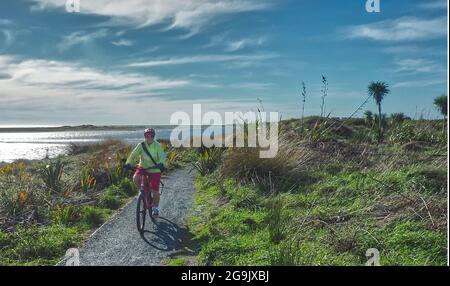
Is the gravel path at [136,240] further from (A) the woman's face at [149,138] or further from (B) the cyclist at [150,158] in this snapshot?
(A) the woman's face at [149,138]

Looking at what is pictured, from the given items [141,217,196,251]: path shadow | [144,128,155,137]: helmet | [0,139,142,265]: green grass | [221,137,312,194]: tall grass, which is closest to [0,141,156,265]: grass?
[0,139,142,265]: green grass

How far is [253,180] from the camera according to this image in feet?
32.0

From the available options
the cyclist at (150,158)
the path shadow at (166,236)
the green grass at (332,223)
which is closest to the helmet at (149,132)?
the cyclist at (150,158)

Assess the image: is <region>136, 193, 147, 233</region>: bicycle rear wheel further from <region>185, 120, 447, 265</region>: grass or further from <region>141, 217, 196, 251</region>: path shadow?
<region>185, 120, 447, 265</region>: grass

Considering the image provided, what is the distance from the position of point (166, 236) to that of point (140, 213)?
0.95 meters

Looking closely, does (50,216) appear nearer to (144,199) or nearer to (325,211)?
(144,199)

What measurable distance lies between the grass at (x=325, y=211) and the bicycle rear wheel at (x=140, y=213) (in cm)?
91

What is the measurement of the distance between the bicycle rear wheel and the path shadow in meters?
0.12

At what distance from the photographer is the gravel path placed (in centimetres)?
628

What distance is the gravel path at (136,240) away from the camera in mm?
6281
